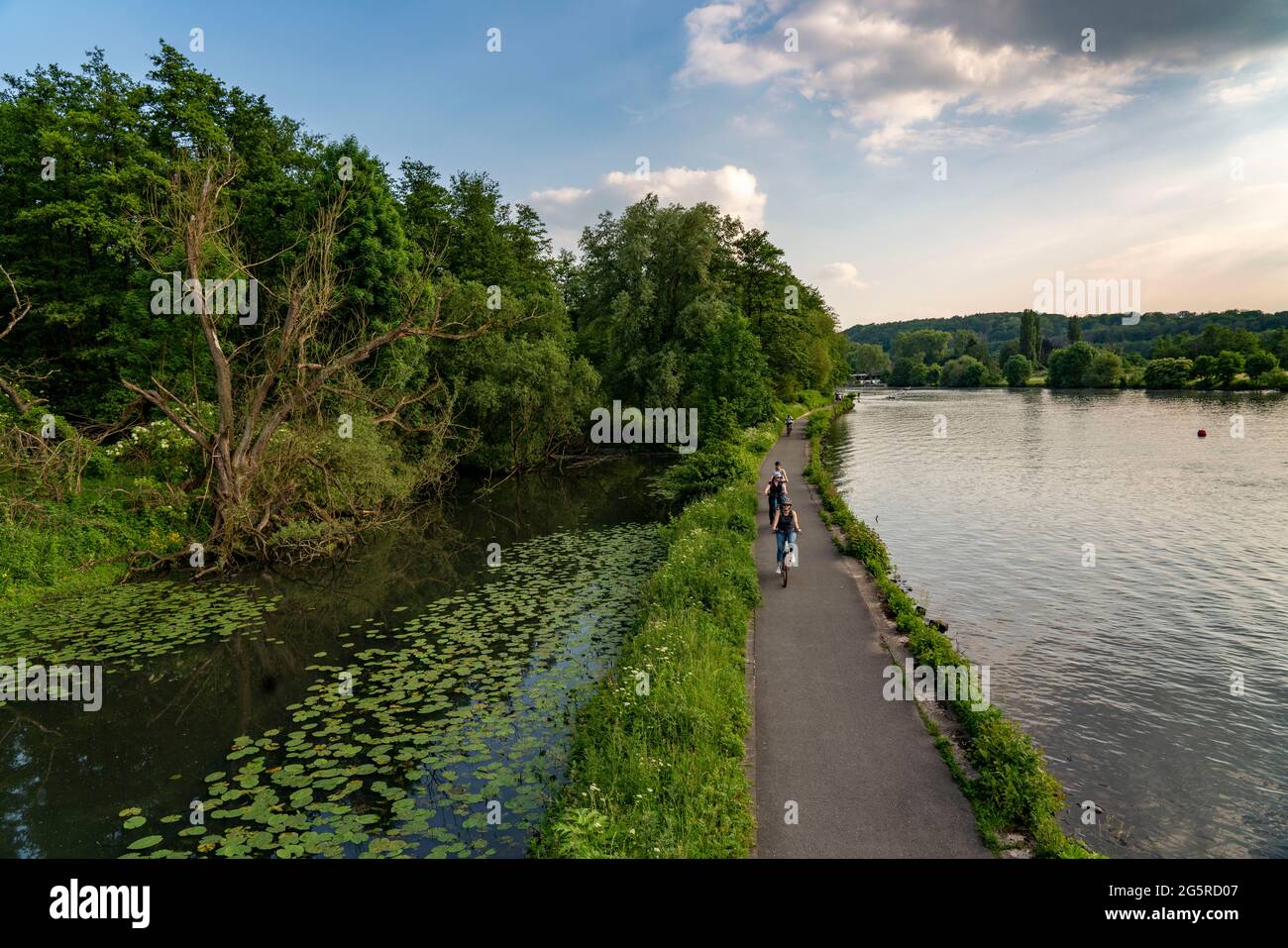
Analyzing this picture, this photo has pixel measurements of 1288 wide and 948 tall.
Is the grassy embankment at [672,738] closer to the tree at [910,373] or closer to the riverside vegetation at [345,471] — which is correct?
the riverside vegetation at [345,471]

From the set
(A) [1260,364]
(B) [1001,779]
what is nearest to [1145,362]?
(A) [1260,364]

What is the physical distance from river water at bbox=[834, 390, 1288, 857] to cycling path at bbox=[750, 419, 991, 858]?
2.05 meters

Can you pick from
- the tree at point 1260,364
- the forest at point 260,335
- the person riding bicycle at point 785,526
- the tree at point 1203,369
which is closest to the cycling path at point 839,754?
the person riding bicycle at point 785,526

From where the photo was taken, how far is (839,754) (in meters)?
7.73

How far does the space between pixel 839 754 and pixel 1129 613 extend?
406 inches

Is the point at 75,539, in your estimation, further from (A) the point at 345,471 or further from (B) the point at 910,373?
(B) the point at 910,373

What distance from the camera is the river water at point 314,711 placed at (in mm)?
7582

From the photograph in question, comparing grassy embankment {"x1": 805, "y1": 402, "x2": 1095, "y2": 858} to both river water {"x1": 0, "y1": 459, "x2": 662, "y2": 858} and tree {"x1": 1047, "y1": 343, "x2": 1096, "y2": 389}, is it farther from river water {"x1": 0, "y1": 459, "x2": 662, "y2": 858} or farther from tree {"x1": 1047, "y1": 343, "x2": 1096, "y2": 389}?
tree {"x1": 1047, "y1": 343, "x2": 1096, "y2": 389}

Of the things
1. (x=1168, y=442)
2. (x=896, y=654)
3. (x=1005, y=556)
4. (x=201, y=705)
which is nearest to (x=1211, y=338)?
(x=1168, y=442)

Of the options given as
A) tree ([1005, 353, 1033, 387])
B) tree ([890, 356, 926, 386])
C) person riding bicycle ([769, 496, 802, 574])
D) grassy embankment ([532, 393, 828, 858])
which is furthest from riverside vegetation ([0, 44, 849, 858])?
tree ([890, 356, 926, 386])

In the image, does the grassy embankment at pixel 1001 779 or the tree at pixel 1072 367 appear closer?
the grassy embankment at pixel 1001 779

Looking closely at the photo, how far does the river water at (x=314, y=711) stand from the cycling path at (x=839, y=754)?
289cm

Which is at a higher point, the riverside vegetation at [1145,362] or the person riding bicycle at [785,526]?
the riverside vegetation at [1145,362]
